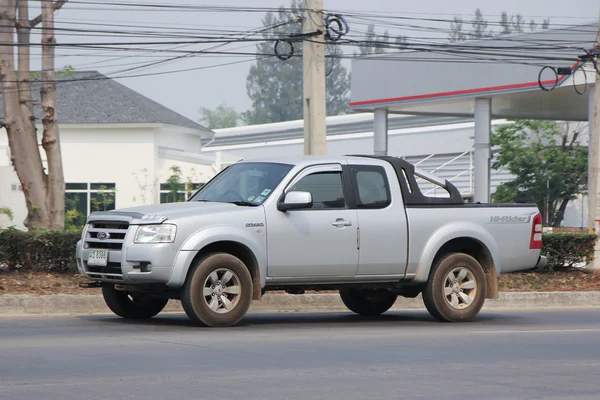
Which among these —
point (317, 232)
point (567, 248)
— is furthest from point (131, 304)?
point (567, 248)

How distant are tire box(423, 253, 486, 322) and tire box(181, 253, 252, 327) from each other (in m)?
2.57

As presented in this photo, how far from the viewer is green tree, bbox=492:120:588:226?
43.2m

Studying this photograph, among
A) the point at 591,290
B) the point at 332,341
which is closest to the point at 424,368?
the point at 332,341

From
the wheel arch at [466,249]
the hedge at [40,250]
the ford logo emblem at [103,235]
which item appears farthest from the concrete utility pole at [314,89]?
the ford logo emblem at [103,235]

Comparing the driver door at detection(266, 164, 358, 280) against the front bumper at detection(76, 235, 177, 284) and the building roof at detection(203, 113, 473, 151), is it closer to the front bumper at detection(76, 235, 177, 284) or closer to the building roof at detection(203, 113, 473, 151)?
the front bumper at detection(76, 235, 177, 284)

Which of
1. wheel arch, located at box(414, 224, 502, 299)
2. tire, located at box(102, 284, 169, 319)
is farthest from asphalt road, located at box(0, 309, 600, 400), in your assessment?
wheel arch, located at box(414, 224, 502, 299)

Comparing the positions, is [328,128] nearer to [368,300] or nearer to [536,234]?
[368,300]

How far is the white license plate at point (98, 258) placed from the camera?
11805 mm

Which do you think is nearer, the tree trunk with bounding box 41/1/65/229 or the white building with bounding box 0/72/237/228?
the tree trunk with bounding box 41/1/65/229

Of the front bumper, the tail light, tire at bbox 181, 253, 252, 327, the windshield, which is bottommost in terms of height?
tire at bbox 181, 253, 252, 327

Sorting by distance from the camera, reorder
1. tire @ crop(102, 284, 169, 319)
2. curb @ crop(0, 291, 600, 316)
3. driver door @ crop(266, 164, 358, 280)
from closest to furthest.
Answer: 1. driver door @ crop(266, 164, 358, 280)
2. tire @ crop(102, 284, 169, 319)
3. curb @ crop(0, 291, 600, 316)

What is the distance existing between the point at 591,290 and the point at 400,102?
15.6m

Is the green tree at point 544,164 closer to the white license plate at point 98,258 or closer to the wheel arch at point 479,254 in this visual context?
the wheel arch at point 479,254

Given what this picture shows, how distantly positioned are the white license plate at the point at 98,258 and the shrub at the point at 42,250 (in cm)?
366
